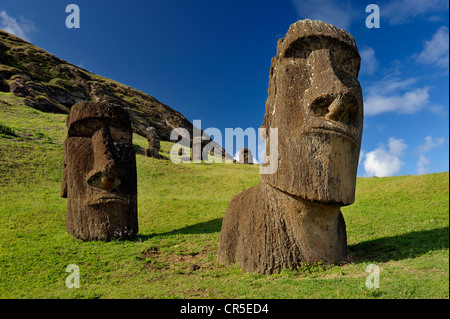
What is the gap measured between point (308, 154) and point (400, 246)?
3.28 m

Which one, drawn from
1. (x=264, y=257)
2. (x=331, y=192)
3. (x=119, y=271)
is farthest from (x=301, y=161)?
(x=119, y=271)

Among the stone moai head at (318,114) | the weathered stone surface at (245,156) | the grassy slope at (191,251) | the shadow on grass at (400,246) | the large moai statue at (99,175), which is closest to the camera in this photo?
the grassy slope at (191,251)

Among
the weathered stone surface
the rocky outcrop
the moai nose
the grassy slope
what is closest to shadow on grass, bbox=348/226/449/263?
the grassy slope

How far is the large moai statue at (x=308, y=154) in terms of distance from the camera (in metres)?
5.86

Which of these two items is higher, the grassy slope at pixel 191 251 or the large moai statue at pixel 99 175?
the large moai statue at pixel 99 175

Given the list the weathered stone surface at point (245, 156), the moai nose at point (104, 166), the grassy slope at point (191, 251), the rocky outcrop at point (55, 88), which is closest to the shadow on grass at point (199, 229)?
the grassy slope at point (191, 251)

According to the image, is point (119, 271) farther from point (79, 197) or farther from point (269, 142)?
point (269, 142)

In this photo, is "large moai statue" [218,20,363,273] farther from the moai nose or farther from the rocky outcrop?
the rocky outcrop

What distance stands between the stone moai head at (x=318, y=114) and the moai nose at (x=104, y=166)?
199 inches

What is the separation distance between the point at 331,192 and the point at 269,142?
5.24 ft

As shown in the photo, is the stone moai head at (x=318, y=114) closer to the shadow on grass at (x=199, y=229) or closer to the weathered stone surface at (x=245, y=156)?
the shadow on grass at (x=199, y=229)

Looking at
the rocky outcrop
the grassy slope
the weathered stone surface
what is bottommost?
the grassy slope

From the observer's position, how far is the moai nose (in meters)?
9.41

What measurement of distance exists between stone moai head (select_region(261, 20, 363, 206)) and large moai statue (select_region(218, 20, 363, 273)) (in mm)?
17
